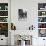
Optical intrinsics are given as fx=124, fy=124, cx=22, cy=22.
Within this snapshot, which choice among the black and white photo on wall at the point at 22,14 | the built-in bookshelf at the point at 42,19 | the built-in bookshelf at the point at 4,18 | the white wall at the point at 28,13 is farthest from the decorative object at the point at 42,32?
the built-in bookshelf at the point at 4,18

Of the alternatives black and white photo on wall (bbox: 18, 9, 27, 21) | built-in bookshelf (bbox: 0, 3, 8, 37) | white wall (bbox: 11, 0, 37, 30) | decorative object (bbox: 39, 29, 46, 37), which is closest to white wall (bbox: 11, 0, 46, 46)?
white wall (bbox: 11, 0, 37, 30)

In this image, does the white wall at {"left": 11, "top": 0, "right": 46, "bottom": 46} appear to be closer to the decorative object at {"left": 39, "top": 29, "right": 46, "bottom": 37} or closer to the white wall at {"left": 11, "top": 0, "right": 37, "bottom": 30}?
the white wall at {"left": 11, "top": 0, "right": 37, "bottom": 30}

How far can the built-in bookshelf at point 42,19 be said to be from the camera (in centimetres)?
647

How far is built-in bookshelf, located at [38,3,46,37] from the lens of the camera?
6469 millimetres

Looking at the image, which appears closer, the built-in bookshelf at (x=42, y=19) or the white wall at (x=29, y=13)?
the white wall at (x=29, y=13)

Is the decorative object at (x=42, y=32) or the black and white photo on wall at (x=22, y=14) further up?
the black and white photo on wall at (x=22, y=14)

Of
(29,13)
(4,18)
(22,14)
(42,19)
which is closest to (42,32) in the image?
(42,19)

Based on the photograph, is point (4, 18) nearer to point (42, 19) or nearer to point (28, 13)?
point (28, 13)

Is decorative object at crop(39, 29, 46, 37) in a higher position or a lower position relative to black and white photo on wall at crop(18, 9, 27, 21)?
lower

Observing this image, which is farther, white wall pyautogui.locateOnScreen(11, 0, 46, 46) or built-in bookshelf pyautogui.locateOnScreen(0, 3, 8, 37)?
built-in bookshelf pyautogui.locateOnScreen(0, 3, 8, 37)

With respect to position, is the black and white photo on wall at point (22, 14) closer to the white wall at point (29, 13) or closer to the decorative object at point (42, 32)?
the white wall at point (29, 13)

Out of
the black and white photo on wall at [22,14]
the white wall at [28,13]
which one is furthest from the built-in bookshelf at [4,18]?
the black and white photo on wall at [22,14]

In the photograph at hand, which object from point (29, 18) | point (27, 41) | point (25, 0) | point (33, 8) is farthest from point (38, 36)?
point (25, 0)

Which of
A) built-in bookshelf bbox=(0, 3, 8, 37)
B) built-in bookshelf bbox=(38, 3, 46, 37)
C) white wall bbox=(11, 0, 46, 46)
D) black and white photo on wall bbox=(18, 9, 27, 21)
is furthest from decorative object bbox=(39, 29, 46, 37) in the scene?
built-in bookshelf bbox=(0, 3, 8, 37)
